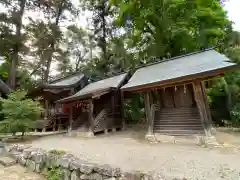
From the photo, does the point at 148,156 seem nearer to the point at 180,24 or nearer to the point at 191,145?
the point at 191,145

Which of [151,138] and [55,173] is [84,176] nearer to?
[55,173]

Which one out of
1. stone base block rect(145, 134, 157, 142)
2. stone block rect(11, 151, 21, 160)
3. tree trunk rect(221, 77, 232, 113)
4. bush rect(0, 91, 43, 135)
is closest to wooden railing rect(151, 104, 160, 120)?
stone base block rect(145, 134, 157, 142)

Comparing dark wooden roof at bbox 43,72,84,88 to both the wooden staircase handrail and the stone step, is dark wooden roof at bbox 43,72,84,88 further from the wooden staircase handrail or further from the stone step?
the stone step

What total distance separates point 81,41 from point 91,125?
46.7 feet

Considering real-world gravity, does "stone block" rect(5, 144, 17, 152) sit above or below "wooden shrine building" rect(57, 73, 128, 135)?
below

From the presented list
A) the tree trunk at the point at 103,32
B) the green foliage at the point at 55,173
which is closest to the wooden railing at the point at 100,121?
the green foliage at the point at 55,173

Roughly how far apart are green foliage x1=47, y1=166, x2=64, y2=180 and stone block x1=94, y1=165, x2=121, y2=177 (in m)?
1.36

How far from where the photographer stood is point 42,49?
48.3 feet

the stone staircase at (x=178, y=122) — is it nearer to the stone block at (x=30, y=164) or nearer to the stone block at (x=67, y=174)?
the stone block at (x=67, y=174)

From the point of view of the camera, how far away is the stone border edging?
12.5ft

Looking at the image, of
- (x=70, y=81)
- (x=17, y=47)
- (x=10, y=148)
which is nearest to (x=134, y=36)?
(x=70, y=81)

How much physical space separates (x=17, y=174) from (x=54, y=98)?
9.98 m

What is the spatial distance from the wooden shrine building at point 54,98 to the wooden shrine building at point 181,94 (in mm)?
7714

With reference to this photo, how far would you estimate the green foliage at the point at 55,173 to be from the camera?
15.8ft
